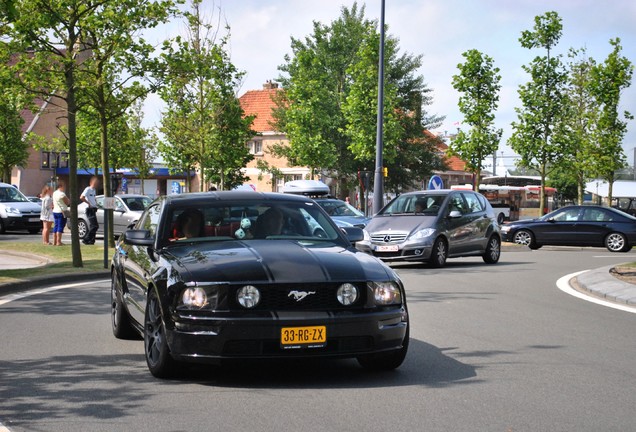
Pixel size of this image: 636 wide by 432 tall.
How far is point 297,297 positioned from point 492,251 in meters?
16.6

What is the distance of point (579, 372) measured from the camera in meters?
8.19

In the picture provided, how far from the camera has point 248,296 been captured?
23.5ft

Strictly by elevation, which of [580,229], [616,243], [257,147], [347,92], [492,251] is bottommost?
[616,243]

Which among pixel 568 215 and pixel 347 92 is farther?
pixel 347 92

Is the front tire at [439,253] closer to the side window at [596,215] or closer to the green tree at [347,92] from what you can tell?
the side window at [596,215]

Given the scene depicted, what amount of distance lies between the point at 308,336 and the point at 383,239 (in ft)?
46.2

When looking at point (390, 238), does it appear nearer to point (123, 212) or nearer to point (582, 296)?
point (582, 296)

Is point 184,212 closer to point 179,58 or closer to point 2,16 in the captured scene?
point 2,16

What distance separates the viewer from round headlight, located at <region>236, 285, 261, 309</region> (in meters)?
7.15

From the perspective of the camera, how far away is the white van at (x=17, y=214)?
128ft

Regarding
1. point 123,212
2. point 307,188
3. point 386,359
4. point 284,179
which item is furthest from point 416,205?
point 284,179

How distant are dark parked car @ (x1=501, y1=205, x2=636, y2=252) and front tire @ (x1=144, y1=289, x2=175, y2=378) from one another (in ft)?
84.3

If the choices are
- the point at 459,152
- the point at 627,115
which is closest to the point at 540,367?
the point at 459,152

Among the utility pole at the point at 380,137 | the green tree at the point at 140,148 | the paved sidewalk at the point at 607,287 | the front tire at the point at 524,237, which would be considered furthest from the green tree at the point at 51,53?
the green tree at the point at 140,148
